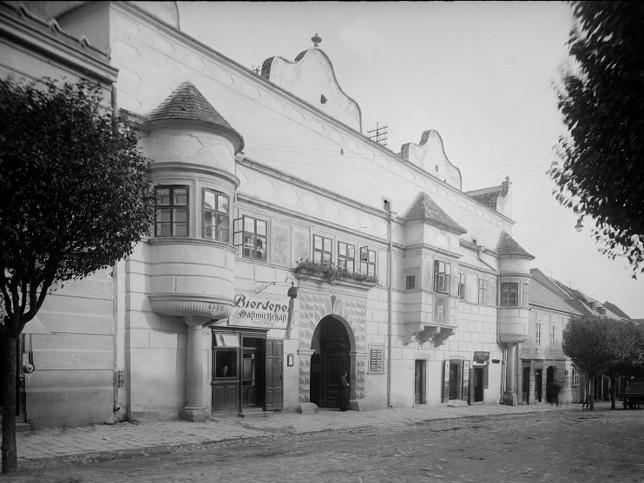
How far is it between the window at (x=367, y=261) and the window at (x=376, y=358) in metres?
2.95

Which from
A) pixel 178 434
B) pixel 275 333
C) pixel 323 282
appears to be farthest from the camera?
pixel 323 282

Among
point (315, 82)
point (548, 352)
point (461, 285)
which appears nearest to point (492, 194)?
point (461, 285)

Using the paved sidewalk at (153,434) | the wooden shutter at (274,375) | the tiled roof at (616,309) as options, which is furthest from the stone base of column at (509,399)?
the tiled roof at (616,309)

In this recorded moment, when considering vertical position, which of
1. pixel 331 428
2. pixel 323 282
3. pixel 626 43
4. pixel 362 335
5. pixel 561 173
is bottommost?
pixel 331 428

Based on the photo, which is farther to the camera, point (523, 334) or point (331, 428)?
point (523, 334)

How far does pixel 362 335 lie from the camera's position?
23625 mm

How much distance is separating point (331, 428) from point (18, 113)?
12.2m

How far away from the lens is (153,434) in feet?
45.4

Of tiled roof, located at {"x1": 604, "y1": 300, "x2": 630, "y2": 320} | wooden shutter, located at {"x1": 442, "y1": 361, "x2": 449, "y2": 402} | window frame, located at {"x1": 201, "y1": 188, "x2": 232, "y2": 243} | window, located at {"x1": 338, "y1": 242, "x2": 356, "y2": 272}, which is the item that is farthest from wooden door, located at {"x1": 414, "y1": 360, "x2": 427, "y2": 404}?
tiled roof, located at {"x1": 604, "y1": 300, "x2": 630, "y2": 320}

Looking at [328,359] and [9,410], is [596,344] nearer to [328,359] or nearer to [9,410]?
[328,359]

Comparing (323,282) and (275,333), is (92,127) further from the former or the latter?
(323,282)

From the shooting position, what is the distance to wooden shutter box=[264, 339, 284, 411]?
63.0 feet

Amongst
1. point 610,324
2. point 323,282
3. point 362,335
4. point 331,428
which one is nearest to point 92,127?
point 331,428

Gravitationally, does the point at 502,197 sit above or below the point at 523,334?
above
